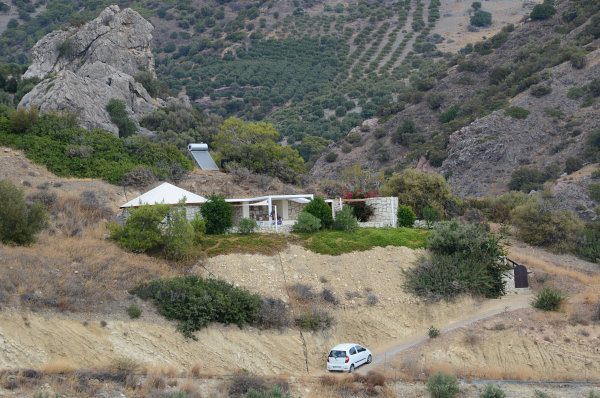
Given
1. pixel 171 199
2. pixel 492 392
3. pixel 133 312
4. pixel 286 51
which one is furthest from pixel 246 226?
pixel 286 51

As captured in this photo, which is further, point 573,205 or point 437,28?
point 437,28

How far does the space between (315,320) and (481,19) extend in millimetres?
102875

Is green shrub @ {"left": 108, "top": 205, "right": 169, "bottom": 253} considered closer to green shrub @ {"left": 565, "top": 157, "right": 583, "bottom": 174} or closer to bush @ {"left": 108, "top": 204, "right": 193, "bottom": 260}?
bush @ {"left": 108, "top": 204, "right": 193, "bottom": 260}

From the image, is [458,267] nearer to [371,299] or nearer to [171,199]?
[371,299]

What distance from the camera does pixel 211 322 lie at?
20875mm

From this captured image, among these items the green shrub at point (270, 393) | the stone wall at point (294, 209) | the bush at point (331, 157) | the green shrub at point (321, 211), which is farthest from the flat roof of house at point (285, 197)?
the bush at point (331, 157)

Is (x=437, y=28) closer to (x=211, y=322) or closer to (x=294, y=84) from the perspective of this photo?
(x=294, y=84)

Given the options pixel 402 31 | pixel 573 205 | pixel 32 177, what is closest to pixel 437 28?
pixel 402 31

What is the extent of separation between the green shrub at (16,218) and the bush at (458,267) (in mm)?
16601

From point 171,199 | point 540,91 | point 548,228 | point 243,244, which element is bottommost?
point 548,228

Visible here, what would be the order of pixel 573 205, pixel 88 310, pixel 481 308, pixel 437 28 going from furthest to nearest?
pixel 437 28 < pixel 573 205 < pixel 481 308 < pixel 88 310

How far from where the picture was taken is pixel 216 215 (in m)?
28.5

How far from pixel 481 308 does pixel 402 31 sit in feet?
334

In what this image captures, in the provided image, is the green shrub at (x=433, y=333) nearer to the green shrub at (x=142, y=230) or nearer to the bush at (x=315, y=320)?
the bush at (x=315, y=320)
